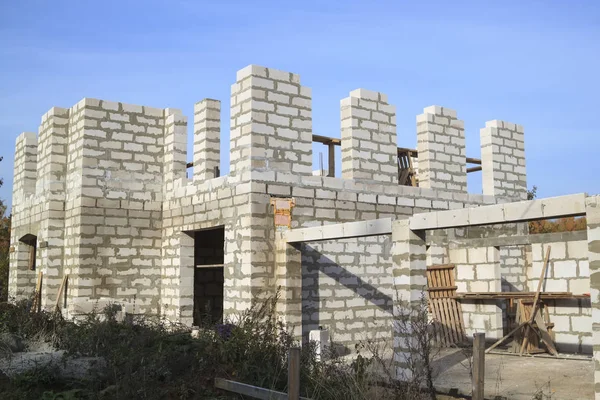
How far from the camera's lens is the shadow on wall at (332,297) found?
11.6m

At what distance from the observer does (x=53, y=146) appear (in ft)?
47.9

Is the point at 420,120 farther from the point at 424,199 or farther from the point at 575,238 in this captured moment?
the point at 575,238

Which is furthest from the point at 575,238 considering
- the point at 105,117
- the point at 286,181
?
the point at 105,117

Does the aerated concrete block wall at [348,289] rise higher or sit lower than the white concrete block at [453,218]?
lower

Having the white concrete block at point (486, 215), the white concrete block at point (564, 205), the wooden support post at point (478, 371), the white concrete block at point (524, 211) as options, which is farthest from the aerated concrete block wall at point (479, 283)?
the wooden support post at point (478, 371)

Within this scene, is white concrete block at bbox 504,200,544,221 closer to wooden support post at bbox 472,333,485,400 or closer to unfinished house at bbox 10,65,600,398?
wooden support post at bbox 472,333,485,400

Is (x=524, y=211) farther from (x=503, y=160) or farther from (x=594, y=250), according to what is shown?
(x=503, y=160)

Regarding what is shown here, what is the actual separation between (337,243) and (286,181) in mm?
1555

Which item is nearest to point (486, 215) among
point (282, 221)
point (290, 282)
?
point (290, 282)

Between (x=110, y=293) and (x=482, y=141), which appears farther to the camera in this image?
(x=482, y=141)

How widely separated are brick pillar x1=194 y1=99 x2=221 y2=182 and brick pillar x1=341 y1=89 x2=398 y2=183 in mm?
2536

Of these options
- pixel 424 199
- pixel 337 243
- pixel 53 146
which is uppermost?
pixel 53 146

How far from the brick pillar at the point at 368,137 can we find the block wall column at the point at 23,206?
899 centimetres

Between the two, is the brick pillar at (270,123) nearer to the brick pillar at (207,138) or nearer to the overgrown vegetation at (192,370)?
the brick pillar at (207,138)
